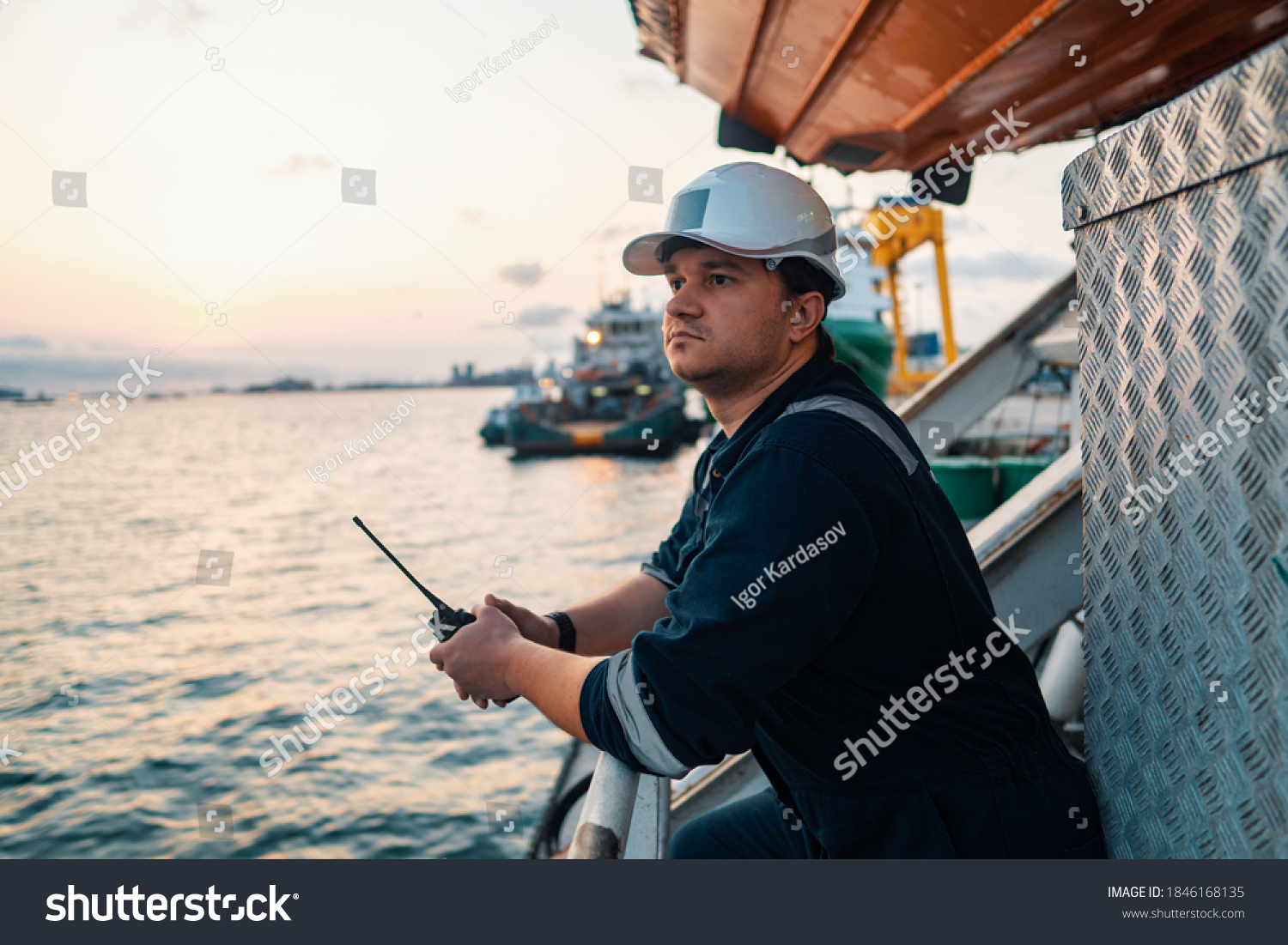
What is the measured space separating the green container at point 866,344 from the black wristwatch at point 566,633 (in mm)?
27896

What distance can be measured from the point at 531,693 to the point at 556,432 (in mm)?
45361

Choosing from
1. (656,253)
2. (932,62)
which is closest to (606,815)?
(656,253)

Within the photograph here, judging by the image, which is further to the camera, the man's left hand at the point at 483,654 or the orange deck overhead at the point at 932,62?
the orange deck overhead at the point at 932,62

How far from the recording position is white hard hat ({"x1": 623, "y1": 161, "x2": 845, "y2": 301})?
5.62 ft

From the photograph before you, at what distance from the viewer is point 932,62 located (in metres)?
4.60

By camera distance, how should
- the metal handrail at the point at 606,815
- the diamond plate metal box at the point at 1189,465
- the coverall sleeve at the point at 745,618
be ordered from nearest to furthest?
the diamond plate metal box at the point at 1189,465 → the metal handrail at the point at 606,815 → the coverall sleeve at the point at 745,618

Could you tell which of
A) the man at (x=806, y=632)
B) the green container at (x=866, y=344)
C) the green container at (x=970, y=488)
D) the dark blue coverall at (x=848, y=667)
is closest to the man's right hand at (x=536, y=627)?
the man at (x=806, y=632)

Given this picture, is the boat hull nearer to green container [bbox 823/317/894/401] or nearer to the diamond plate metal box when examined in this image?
green container [bbox 823/317/894/401]

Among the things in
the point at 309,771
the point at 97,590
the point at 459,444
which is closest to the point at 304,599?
the point at 97,590

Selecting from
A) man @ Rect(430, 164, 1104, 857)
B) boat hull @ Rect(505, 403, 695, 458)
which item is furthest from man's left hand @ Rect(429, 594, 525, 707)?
boat hull @ Rect(505, 403, 695, 458)

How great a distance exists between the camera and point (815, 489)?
1359 millimetres

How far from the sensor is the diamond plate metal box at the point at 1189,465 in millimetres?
1056

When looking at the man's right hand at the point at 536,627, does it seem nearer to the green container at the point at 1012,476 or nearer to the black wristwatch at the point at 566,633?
the black wristwatch at the point at 566,633
